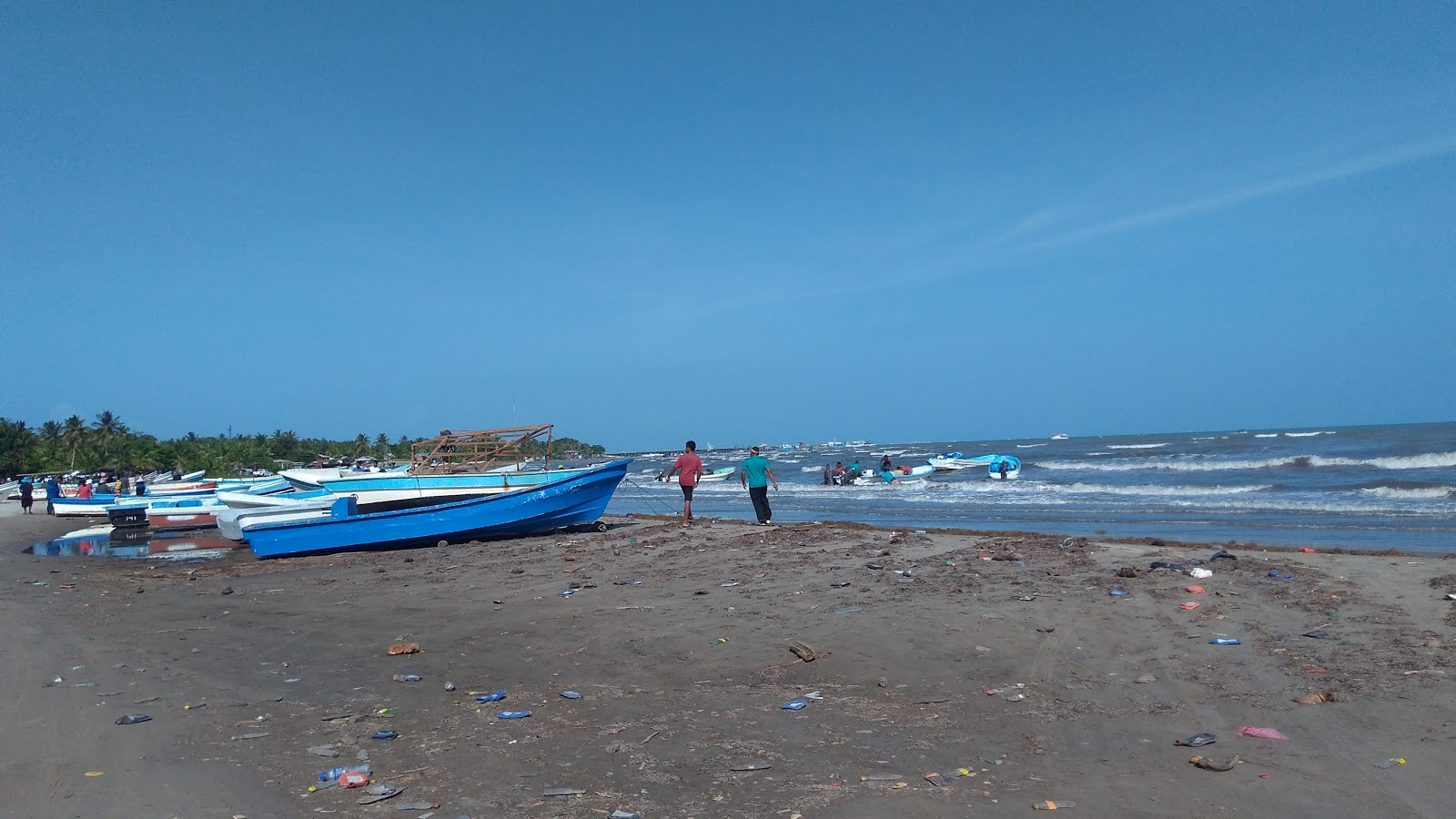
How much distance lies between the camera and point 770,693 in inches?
232

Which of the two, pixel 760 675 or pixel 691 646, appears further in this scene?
pixel 691 646

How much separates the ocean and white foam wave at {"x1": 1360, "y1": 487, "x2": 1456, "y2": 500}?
3 centimetres

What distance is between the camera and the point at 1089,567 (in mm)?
10383

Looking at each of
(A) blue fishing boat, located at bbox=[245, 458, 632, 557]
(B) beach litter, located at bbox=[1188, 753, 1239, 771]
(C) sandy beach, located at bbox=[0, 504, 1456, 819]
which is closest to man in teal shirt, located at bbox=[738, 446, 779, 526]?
(A) blue fishing boat, located at bbox=[245, 458, 632, 557]

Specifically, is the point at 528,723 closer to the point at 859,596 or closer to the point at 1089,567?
the point at 859,596

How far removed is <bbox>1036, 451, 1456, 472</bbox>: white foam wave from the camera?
36438 mm

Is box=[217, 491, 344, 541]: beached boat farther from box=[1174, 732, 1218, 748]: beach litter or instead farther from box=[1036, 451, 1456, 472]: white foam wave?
box=[1036, 451, 1456, 472]: white foam wave

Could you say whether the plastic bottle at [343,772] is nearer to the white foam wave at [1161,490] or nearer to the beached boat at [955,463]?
the white foam wave at [1161,490]

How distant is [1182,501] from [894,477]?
56.1 ft

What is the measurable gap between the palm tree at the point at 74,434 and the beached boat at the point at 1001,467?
215 ft

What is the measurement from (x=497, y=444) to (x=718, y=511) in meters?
7.49

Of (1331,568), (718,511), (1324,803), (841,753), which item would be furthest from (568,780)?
(718,511)

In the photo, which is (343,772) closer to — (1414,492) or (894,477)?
(1414,492)

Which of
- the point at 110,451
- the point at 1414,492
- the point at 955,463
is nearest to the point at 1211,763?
the point at 1414,492
